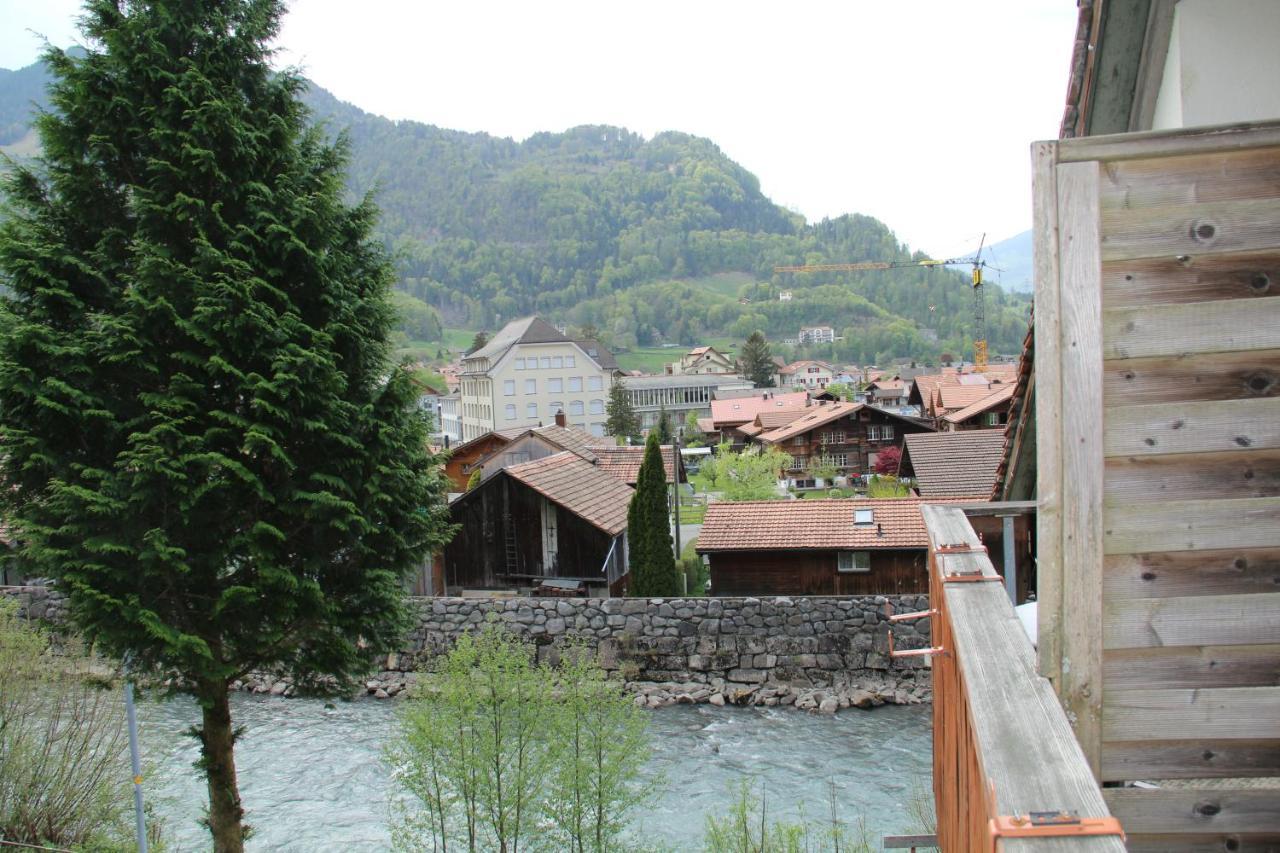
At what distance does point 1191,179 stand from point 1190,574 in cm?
78

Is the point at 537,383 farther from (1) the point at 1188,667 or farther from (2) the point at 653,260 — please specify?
(2) the point at 653,260

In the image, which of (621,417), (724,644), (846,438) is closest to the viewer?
(724,644)

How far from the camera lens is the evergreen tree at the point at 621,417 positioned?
56531mm

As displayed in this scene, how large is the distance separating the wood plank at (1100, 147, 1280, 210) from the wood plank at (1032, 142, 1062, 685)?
0.39 ft

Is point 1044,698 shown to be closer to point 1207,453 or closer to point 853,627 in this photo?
point 1207,453

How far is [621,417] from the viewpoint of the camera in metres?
56.8

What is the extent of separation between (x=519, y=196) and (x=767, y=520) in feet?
564

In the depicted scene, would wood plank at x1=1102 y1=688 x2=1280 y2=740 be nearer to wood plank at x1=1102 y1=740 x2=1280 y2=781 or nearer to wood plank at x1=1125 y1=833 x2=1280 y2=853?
wood plank at x1=1102 y1=740 x2=1280 y2=781

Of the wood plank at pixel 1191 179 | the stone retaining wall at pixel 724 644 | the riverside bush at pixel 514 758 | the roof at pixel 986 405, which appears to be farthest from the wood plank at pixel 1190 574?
the roof at pixel 986 405

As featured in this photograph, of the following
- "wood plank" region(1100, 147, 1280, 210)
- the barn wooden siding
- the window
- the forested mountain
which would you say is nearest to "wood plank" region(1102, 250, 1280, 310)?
the barn wooden siding

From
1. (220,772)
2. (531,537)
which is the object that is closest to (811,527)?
(531,537)

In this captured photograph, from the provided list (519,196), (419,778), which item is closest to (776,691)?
(419,778)

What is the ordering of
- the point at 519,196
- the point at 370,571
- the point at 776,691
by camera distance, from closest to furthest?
the point at 370,571 → the point at 776,691 → the point at 519,196

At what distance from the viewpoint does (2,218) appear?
8.05 metres
